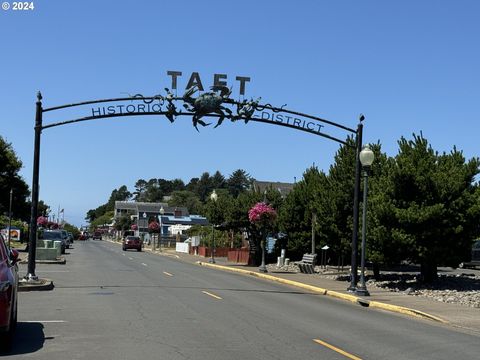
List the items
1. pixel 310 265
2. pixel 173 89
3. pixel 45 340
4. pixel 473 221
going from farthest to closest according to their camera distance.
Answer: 1. pixel 310 265
2. pixel 473 221
3. pixel 173 89
4. pixel 45 340

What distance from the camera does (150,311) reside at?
13.9 m

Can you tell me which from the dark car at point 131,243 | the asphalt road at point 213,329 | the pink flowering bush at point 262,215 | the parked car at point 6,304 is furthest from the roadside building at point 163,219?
the parked car at point 6,304

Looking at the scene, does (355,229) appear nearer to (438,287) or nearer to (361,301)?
(361,301)

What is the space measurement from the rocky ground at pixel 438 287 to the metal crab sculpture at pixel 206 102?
29.3ft

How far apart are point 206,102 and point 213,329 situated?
10.4 meters

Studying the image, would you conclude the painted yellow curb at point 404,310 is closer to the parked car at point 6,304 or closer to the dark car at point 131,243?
the parked car at point 6,304

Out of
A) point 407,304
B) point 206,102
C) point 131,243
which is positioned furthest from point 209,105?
point 131,243

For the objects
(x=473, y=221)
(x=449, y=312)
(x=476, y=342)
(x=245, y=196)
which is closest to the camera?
(x=476, y=342)

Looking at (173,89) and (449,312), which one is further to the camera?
(173,89)

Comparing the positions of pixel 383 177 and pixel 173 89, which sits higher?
pixel 173 89

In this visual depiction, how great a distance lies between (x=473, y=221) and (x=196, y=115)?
A: 1033cm

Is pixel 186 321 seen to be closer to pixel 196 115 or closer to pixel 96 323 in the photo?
pixel 96 323

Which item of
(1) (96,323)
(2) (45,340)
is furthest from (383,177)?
(2) (45,340)

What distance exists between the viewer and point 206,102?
2038 cm
